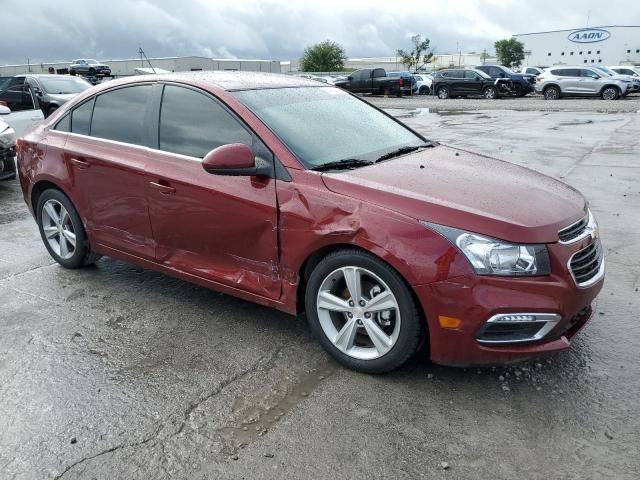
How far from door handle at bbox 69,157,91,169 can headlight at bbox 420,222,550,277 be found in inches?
117

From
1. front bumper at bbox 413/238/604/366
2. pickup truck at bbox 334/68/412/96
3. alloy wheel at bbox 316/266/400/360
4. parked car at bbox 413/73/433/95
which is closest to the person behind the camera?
front bumper at bbox 413/238/604/366

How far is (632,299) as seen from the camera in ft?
13.8

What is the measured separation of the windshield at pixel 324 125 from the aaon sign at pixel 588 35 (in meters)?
103

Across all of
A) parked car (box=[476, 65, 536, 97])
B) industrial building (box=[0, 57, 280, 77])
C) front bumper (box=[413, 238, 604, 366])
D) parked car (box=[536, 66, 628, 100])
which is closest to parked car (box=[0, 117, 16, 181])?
front bumper (box=[413, 238, 604, 366])

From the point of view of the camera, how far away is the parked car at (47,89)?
13789 mm

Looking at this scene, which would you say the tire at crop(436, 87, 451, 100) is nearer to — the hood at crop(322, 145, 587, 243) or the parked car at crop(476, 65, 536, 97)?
the parked car at crop(476, 65, 536, 97)

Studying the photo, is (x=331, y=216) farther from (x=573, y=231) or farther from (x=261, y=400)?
(x=573, y=231)

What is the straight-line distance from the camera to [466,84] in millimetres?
29328

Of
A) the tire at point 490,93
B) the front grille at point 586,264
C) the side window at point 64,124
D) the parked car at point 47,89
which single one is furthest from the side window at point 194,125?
the tire at point 490,93

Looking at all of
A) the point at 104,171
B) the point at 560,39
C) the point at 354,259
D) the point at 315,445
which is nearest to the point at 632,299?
the point at 354,259

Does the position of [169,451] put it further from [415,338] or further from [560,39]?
[560,39]

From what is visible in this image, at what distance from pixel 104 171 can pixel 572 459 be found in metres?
Answer: 3.52

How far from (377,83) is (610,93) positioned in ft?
38.1

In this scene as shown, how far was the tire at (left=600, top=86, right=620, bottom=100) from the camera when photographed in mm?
26734
